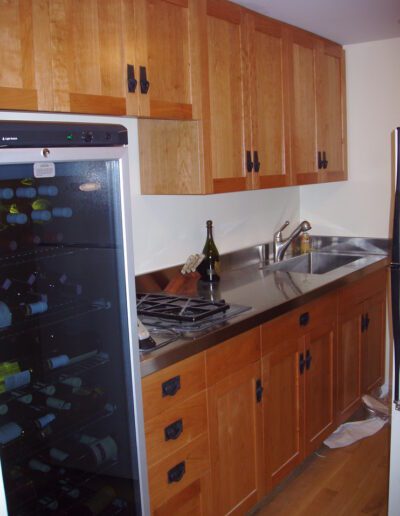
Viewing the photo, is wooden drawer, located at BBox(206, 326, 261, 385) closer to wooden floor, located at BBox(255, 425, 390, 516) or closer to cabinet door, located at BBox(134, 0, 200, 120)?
wooden floor, located at BBox(255, 425, 390, 516)

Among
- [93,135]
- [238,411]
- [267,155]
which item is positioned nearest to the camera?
[93,135]

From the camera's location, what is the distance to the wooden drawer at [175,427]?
73.5 inches

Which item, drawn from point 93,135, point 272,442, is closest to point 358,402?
point 272,442

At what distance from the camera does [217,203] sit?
3150 mm

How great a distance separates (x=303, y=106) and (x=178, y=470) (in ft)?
6.76

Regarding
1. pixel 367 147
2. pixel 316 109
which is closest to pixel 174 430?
pixel 316 109

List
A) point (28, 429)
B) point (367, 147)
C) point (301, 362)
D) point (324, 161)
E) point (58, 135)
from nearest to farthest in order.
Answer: point (58, 135) < point (28, 429) < point (301, 362) < point (324, 161) < point (367, 147)

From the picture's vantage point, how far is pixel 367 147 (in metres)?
3.64

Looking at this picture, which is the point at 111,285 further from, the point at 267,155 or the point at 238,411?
the point at 267,155

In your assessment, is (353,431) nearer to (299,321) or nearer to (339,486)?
(339,486)

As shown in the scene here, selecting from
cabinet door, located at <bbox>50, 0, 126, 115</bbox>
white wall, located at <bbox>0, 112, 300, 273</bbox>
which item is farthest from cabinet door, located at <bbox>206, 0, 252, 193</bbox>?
cabinet door, located at <bbox>50, 0, 126, 115</bbox>

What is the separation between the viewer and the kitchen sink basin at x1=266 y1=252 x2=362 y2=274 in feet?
11.6

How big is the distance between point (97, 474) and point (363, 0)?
7.32 ft

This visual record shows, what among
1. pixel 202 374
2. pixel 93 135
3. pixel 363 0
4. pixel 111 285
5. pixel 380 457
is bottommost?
pixel 380 457
